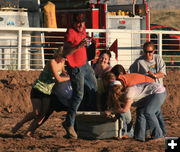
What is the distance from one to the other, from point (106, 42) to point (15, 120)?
228 inches

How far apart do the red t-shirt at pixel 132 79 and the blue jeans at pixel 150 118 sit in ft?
0.95

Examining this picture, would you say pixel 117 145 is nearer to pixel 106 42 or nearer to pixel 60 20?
pixel 106 42

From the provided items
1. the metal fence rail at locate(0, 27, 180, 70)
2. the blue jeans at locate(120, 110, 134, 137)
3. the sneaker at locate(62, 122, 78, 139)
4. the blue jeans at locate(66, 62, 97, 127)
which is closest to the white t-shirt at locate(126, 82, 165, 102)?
the blue jeans at locate(120, 110, 134, 137)

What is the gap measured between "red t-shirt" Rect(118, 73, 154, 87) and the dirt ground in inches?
35.9

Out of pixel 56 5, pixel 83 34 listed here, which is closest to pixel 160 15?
pixel 56 5

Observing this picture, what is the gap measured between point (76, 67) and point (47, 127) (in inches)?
91.0

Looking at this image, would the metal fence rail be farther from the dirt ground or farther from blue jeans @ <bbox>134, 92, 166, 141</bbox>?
blue jeans @ <bbox>134, 92, 166, 141</bbox>

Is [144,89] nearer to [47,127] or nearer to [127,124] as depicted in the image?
[127,124]

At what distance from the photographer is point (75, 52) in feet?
26.0

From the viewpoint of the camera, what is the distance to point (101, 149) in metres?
7.39

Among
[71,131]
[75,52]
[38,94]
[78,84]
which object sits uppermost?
[75,52]

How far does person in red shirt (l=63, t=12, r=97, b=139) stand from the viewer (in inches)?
310

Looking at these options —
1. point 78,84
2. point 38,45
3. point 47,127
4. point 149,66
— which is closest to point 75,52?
point 78,84

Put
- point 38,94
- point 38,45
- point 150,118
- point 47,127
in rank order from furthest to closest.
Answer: point 38,45
point 47,127
point 38,94
point 150,118
